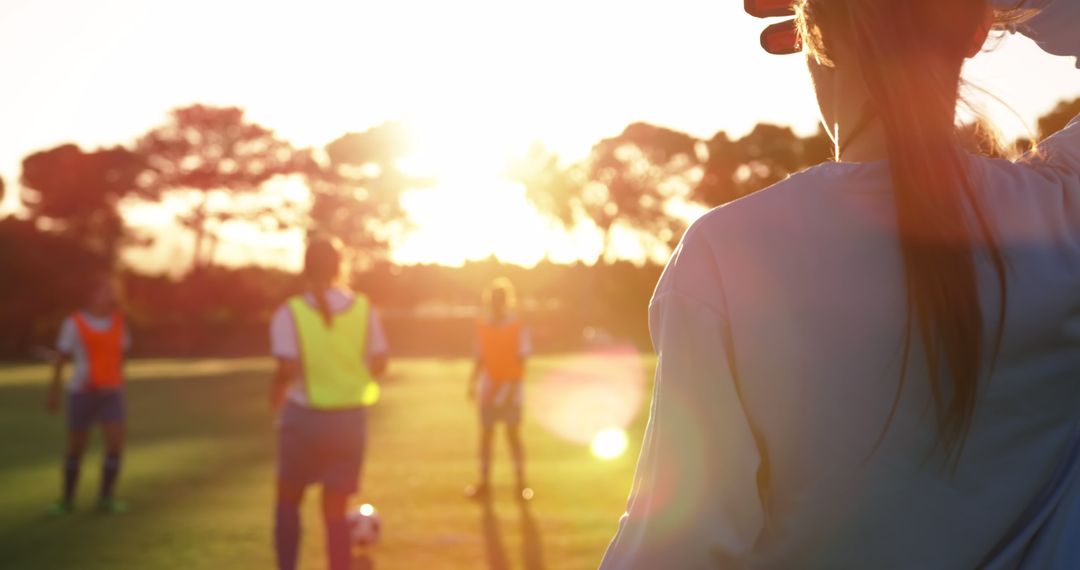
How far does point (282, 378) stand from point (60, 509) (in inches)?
200

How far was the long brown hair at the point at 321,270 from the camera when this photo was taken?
263 inches

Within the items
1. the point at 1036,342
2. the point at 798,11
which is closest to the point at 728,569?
the point at 1036,342

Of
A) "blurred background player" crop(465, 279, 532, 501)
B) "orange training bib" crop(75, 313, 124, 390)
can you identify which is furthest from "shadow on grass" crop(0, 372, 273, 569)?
"blurred background player" crop(465, 279, 532, 501)

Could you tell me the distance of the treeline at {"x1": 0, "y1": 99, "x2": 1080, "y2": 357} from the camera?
48.2 m

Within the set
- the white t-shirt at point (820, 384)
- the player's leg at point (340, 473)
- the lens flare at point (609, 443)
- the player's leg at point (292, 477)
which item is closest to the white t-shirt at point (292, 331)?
the player's leg at point (292, 477)

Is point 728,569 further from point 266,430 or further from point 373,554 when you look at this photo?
point 266,430

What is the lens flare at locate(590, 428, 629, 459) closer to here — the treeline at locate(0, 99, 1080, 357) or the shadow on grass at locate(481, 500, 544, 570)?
the shadow on grass at locate(481, 500, 544, 570)

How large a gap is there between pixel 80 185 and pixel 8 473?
40548mm

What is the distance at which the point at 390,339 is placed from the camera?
169 ft

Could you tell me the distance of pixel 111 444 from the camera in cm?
1057

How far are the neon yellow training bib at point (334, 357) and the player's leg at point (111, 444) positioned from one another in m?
4.71

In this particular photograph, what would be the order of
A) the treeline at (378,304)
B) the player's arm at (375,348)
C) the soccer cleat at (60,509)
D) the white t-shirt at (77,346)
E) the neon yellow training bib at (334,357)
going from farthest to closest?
the treeline at (378,304) < the white t-shirt at (77,346) < the soccer cleat at (60,509) < the player's arm at (375,348) < the neon yellow training bib at (334,357)

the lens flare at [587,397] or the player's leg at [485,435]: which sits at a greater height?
the player's leg at [485,435]

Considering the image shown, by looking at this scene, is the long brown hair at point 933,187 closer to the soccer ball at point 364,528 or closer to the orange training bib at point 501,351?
the soccer ball at point 364,528
